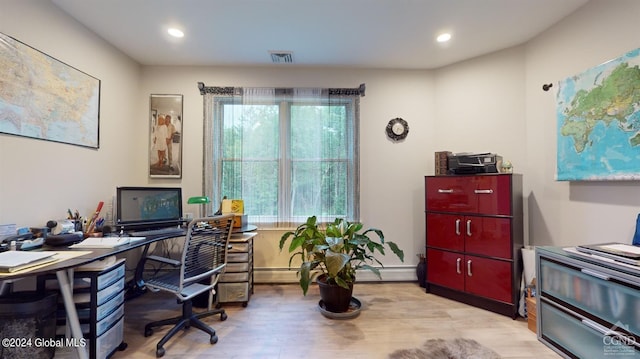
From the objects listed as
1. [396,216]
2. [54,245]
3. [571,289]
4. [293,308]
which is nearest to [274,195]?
[293,308]

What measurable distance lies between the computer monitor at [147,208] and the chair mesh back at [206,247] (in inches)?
28.3

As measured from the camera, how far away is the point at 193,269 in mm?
1937

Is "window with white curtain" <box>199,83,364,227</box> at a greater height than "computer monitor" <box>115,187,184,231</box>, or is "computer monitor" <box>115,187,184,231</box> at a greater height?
"window with white curtain" <box>199,83,364,227</box>

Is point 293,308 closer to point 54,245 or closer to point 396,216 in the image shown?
point 396,216

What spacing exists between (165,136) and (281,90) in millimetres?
1522

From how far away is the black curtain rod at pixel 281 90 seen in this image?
3.09m

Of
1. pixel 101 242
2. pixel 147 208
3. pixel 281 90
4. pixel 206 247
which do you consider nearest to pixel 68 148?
pixel 147 208

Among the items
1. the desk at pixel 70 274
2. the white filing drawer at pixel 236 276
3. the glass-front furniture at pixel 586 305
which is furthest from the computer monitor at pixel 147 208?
the glass-front furniture at pixel 586 305

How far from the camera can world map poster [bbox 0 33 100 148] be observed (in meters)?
1.75

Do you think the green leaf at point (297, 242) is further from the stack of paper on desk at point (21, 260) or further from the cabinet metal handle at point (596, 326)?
the cabinet metal handle at point (596, 326)

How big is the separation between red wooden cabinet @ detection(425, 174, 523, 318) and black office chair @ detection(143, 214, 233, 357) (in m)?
2.17

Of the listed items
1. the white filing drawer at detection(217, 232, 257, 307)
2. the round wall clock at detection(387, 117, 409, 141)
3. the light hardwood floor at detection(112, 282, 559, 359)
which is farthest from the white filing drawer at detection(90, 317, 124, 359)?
the round wall clock at detection(387, 117, 409, 141)

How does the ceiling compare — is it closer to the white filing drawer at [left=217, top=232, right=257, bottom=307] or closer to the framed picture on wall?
the framed picture on wall

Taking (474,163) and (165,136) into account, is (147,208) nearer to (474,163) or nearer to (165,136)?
(165,136)
